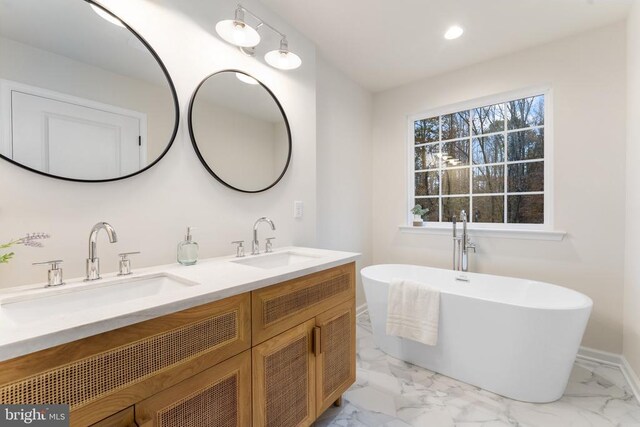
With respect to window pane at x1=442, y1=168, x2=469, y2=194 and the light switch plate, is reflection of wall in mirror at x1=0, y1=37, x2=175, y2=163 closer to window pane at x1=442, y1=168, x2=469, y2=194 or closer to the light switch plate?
the light switch plate

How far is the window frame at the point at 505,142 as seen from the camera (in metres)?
2.42

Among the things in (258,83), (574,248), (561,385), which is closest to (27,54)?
(258,83)

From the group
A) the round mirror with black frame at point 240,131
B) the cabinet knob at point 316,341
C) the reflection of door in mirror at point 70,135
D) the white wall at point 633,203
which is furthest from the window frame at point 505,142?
the reflection of door in mirror at point 70,135

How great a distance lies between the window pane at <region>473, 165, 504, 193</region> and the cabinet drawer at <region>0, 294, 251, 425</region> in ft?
8.69

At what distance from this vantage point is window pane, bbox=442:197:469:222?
2888 millimetres

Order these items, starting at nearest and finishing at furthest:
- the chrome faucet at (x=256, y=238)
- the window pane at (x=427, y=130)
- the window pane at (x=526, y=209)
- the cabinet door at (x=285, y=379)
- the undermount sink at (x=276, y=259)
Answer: the cabinet door at (x=285, y=379), the undermount sink at (x=276, y=259), the chrome faucet at (x=256, y=238), the window pane at (x=526, y=209), the window pane at (x=427, y=130)

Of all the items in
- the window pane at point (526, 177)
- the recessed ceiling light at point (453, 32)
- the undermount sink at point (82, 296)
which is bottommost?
the undermount sink at point (82, 296)

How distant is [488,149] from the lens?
277cm

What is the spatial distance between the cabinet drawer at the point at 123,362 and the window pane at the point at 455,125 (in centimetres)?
281

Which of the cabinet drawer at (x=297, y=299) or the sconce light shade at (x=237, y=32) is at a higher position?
the sconce light shade at (x=237, y=32)

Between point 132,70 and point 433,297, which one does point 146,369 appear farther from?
point 433,297

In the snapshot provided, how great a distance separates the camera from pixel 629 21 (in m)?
2.02

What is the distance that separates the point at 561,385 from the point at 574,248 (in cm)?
112

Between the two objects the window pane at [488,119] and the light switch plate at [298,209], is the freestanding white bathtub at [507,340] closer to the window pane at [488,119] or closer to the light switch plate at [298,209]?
the light switch plate at [298,209]
